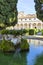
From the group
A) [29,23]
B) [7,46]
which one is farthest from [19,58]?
[29,23]

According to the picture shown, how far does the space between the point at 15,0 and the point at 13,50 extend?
513 centimetres

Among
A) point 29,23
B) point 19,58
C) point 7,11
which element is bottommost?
point 29,23

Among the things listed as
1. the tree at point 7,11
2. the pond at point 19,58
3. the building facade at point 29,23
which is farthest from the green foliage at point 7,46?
the building facade at point 29,23

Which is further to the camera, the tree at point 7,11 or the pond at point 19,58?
the tree at point 7,11

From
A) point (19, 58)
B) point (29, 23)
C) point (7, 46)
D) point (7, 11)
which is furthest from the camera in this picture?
point (29, 23)

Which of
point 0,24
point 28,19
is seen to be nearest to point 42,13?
point 0,24

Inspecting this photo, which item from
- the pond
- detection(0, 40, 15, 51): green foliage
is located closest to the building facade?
detection(0, 40, 15, 51): green foliage

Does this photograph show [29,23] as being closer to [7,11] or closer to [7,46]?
[7,11]

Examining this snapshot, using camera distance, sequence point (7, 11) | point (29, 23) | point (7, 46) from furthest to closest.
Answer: point (29, 23) < point (7, 11) < point (7, 46)

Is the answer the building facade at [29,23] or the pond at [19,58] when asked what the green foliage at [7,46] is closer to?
the pond at [19,58]

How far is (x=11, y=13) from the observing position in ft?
63.1

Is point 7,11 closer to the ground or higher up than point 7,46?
higher up

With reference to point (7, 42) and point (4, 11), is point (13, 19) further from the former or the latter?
point (7, 42)

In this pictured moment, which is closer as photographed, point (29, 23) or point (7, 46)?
point (7, 46)
